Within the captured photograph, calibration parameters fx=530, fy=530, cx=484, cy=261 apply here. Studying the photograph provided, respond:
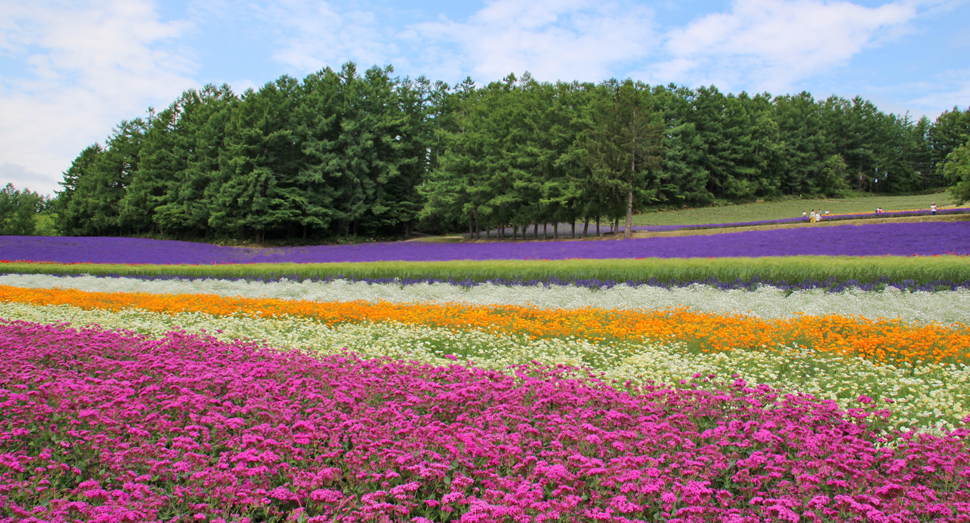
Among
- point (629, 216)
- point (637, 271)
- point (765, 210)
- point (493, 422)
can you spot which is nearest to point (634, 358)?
point (493, 422)

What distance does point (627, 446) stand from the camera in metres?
3.49

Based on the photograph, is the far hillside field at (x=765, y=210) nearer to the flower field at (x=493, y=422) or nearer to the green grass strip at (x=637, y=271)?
the green grass strip at (x=637, y=271)

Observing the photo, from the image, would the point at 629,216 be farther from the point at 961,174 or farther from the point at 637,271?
the point at 637,271

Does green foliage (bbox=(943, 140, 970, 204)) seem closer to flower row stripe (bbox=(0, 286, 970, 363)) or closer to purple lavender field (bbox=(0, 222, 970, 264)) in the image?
purple lavender field (bbox=(0, 222, 970, 264))

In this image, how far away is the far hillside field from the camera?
1884 inches

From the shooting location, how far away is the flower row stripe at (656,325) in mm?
6629

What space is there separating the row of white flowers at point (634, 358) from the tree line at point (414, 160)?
26012 mm

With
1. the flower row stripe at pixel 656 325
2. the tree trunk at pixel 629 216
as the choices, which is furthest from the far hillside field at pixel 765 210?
the flower row stripe at pixel 656 325

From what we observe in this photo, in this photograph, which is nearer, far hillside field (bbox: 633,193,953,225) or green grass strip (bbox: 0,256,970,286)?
green grass strip (bbox: 0,256,970,286)

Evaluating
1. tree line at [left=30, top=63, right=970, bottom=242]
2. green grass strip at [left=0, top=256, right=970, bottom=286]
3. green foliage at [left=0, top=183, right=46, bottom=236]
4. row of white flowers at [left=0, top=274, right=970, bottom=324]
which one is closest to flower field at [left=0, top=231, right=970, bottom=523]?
row of white flowers at [left=0, top=274, right=970, bottom=324]

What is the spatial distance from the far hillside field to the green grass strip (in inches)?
1334

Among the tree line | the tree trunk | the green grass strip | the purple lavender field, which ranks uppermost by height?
the tree line

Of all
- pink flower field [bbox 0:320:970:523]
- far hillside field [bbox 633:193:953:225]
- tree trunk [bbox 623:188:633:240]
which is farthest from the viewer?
far hillside field [bbox 633:193:953:225]

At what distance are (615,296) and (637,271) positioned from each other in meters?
2.00
